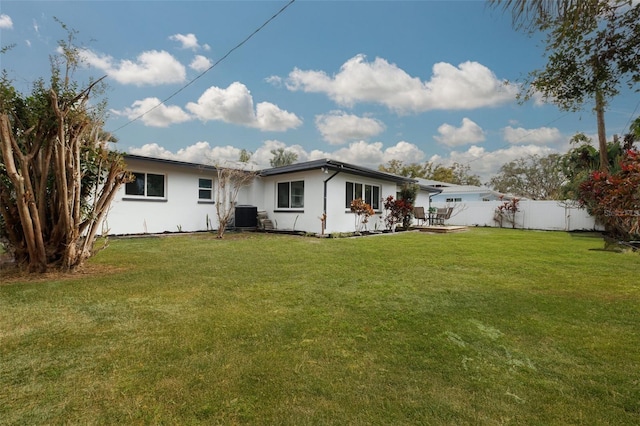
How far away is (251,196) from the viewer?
13.4 metres

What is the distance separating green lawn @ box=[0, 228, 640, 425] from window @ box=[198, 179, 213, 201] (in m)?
7.61

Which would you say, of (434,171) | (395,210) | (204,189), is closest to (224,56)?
(204,189)

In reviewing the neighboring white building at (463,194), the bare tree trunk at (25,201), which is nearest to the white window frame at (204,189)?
the bare tree trunk at (25,201)

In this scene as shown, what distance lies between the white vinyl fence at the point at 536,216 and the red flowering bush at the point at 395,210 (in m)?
7.76

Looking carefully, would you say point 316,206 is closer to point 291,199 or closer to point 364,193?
point 291,199

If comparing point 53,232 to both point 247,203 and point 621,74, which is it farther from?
point 247,203

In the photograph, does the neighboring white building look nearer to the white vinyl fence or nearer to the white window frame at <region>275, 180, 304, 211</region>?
the white vinyl fence

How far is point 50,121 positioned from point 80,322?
339cm

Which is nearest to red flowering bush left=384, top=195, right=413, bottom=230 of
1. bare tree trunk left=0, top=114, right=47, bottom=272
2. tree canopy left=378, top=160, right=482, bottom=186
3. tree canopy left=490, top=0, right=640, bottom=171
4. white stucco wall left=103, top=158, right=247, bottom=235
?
white stucco wall left=103, top=158, right=247, bottom=235

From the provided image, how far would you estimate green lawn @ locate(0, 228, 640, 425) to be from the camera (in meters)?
1.76

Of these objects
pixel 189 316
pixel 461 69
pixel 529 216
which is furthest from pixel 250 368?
pixel 529 216

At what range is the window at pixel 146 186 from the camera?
10.4m

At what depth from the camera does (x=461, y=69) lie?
1230 centimetres

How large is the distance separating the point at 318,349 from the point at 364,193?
10983 millimetres
